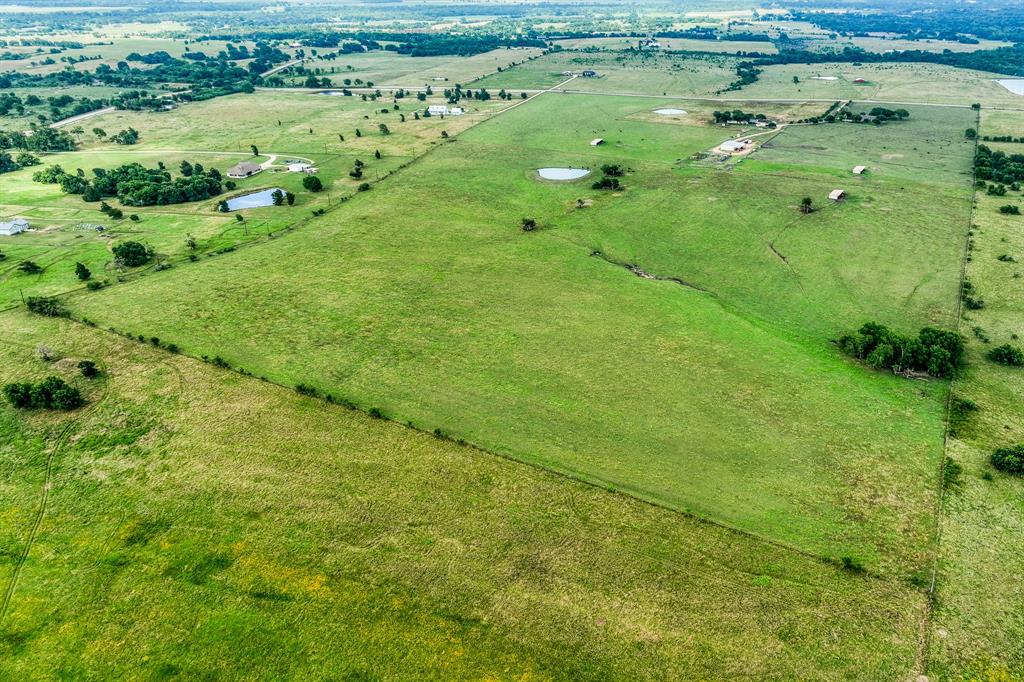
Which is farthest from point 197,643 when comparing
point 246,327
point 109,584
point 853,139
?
point 853,139

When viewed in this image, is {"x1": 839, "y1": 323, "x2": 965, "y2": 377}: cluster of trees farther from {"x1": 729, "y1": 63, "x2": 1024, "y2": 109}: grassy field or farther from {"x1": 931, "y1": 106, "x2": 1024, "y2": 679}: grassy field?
{"x1": 729, "y1": 63, "x2": 1024, "y2": 109}: grassy field

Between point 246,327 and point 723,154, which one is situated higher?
point 723,154

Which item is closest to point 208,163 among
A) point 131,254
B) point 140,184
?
point 140,184

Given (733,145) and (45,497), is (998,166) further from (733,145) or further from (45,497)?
(45,497)

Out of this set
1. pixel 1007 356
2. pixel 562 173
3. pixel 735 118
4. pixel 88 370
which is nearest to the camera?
pixel 1007 356

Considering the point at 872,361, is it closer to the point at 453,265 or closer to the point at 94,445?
the point at 453,265

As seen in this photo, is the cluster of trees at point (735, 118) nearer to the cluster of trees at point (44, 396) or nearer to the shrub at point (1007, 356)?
the shrub at point (1007, 356)

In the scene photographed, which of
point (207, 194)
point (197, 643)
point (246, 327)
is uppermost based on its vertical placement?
point (207, 194)
